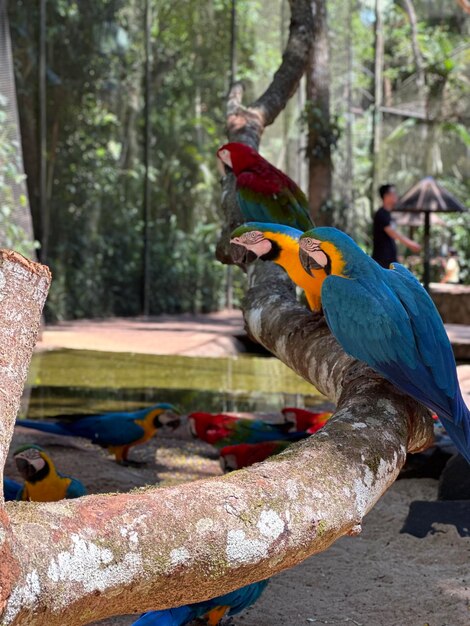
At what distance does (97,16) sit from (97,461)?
7.56m

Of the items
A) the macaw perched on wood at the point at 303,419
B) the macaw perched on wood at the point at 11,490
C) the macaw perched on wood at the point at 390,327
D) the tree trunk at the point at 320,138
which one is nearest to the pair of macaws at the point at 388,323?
the macaw perched on wood at the point at 390,327

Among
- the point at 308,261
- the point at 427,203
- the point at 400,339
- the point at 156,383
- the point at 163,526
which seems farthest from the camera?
the point at 427,203

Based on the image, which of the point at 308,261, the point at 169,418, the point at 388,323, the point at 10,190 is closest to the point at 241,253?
the point at 308,261

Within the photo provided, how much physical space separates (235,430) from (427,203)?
6140 millimetres

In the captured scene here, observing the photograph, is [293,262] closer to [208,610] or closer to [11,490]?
[208,610]

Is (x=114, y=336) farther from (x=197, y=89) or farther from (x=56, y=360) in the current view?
(x=197, y=89)

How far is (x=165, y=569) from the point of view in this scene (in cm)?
92

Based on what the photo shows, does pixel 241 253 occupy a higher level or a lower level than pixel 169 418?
higher

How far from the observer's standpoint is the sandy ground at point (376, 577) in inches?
89.0

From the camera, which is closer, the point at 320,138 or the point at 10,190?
the point at 10,190

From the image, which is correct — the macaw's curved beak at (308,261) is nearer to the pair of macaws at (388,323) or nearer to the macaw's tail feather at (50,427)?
the pair of macaws at (388,323)

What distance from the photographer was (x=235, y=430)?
12.5ft

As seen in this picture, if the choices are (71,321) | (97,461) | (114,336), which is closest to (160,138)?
(71,321)

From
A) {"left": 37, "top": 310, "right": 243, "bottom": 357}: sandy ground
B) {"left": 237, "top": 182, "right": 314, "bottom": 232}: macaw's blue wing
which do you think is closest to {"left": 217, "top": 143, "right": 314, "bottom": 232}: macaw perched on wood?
{"left": 237, "top": 182, "right": 314, "bottom": 232}: macaw's blue wing
